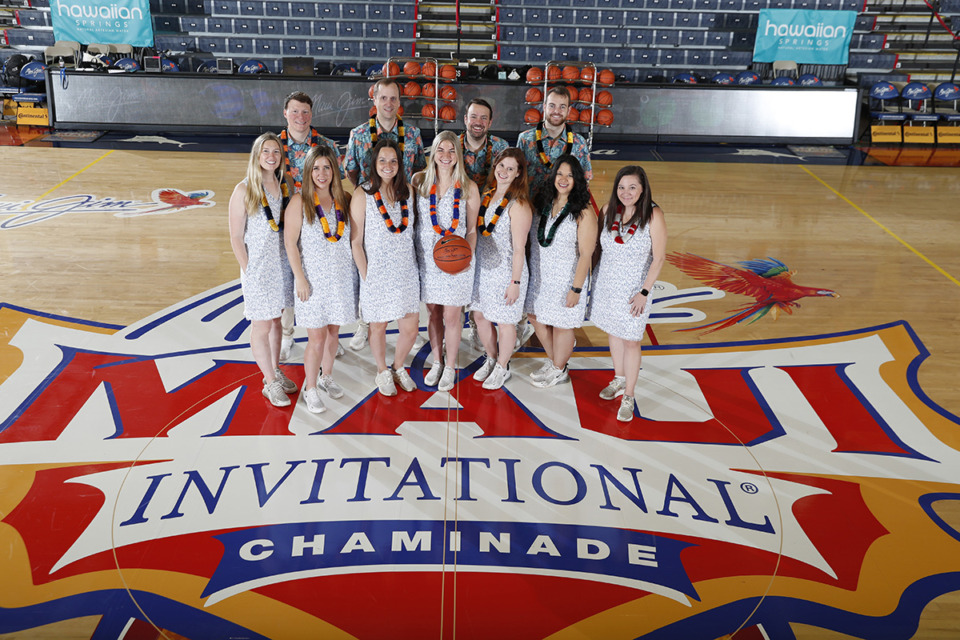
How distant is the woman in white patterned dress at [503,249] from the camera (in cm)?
368

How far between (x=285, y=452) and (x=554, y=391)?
1.54 m

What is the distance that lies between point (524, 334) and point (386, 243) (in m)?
1.52

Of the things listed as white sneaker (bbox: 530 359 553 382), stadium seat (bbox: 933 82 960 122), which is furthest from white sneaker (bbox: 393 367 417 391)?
stadium seat (bbox: 933 82 960 122)

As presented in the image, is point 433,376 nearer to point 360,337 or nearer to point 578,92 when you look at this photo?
point 360,337

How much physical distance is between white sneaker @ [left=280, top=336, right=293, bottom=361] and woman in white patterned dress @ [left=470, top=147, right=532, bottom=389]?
1.26 m

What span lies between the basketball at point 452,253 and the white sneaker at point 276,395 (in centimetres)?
113

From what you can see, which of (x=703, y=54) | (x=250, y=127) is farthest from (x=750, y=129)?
(x=250, y=127)

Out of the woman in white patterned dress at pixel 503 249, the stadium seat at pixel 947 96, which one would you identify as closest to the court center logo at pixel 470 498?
the woman in white patterned dress at pixel 503 249

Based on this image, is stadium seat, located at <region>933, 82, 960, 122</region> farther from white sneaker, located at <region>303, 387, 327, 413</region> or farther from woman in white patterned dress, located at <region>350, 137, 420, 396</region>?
white sneaker, located at <region>303, 387, 327, 413</region>

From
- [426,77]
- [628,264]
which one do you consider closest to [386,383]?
[628,264]

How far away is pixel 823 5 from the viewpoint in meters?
14.4

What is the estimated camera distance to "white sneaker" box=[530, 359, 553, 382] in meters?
4.34

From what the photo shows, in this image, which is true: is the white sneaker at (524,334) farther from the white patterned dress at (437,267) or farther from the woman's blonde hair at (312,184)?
the woman's blonde hair at (312,184)

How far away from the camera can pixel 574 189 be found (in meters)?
3.65
